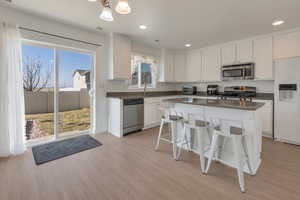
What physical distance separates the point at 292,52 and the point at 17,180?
5.59 meters

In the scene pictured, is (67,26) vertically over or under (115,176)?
over

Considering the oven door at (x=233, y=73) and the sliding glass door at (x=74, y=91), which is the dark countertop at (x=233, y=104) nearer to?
the oven door at (x=233, y=73)

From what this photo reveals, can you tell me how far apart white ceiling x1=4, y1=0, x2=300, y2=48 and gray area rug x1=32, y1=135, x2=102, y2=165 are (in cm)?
257

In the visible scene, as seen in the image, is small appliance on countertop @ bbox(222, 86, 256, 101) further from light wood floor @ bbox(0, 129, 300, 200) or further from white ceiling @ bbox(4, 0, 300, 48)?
light wood floor @ bbox(0, 129, 300, 200)

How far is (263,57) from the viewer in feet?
12.3

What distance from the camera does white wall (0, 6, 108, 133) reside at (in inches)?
107

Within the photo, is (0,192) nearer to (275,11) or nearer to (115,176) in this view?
(115,176)

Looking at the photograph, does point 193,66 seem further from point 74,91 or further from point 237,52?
point 74,91

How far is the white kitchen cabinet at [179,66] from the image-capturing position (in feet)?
17.9

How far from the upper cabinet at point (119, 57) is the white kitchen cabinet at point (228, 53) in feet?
9.33

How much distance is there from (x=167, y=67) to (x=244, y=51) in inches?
91.7

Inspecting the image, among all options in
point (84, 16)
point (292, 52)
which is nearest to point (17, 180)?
point (84, 16)

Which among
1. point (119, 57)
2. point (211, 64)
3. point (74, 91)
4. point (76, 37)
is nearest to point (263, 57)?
point (211, 64)

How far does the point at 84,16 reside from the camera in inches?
112
